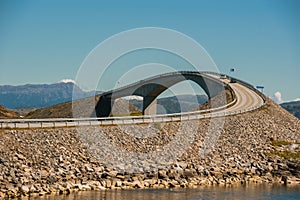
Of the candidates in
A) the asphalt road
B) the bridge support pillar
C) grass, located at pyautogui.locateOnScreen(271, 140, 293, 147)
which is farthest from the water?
the bridge support pillar

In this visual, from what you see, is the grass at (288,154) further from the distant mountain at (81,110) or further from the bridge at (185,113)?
the distant mountain at (81,110)

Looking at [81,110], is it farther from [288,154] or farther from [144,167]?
[144,167]

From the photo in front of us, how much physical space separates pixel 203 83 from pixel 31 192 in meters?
61.9

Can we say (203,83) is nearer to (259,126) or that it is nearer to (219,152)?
(259,126)

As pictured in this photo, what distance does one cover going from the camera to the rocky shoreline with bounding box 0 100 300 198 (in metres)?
40.7

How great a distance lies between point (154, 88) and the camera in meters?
105

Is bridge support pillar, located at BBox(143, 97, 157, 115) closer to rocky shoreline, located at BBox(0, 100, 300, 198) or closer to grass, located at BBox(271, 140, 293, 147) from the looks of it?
rocky shoreline, located at BBox(0, 100, 300, 198)

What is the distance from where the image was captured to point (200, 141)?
57.7 metres

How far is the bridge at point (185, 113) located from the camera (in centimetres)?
5278

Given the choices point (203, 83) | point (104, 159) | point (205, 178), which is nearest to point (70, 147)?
point (104, 159)

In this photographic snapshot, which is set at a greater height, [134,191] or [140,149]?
[140,149]

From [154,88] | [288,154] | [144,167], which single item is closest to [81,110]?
[154,88]

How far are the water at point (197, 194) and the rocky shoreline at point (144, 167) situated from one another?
1664 millimetres

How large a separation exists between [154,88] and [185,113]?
127ft
